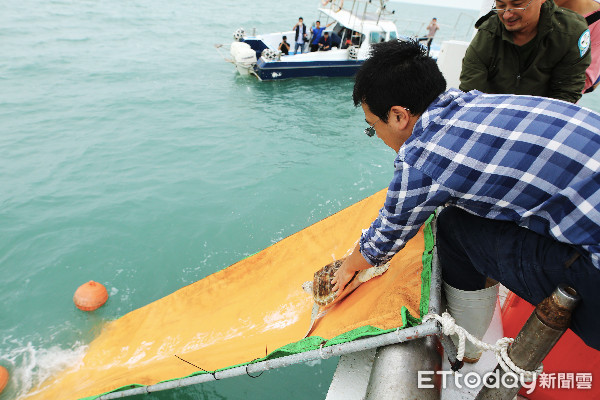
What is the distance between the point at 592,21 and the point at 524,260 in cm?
227

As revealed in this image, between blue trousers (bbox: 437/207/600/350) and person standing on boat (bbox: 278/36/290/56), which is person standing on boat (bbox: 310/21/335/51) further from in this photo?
blue trousers (bbox: 437/207/600/350)

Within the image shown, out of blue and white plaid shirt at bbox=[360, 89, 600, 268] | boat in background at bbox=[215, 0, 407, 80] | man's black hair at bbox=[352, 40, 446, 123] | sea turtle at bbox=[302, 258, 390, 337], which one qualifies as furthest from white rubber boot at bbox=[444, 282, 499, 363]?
boat in background at bbox=[215, 0, 407, 80]

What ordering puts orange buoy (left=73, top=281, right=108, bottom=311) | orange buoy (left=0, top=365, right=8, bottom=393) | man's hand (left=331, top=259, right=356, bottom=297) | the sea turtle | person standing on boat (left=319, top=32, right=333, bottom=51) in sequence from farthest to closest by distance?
person standing on boat (left=319, top=32, right=333, bottom=51) < orange buoy (left=73, top=281, right=108, bottom=311) < orange buoy (left=0, top=365, right=8, bottom=393) < the sea turtle < man's hand (left=331, top=259, right=356, bottom=297)

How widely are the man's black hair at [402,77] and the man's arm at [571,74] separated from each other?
1.43 metres

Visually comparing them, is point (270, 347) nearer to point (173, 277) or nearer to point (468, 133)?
point (468, 133)

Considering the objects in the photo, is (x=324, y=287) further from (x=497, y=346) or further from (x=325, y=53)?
(x=325, y=53)

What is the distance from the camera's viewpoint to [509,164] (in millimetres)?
1188

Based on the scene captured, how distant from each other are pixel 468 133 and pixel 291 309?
1.77 meters

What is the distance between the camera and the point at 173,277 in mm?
5297

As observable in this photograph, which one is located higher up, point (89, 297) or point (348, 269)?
point (348, 269)

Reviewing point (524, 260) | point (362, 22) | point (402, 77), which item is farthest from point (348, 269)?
point (362, 22)

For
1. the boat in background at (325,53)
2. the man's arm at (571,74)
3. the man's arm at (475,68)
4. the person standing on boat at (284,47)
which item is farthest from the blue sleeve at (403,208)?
the person standing on boat at (284,47)

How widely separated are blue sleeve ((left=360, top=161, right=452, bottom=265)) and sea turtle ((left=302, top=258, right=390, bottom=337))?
0.49m

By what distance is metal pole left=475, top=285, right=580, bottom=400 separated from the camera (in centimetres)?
121
